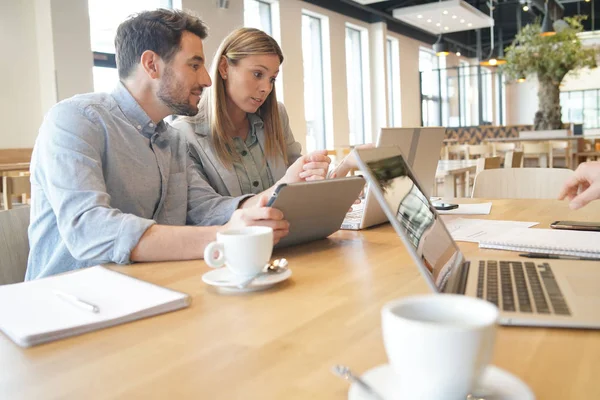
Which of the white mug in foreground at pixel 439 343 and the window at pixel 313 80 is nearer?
the white mug in foreground at pixel 439 343

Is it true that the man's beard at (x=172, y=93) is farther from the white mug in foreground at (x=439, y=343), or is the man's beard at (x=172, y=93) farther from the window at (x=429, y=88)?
the window at (x=429, y=88)

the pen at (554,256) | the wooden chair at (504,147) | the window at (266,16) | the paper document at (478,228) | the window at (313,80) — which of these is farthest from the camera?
the window at (313,80)

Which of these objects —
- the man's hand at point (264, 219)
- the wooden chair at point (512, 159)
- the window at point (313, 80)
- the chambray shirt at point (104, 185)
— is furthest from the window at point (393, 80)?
the man's hand at point (264, 219)

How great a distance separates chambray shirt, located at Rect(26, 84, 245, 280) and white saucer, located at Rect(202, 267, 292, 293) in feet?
0.93

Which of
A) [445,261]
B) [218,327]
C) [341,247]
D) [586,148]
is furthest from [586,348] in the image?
[586,148]

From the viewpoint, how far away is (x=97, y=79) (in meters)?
6.01

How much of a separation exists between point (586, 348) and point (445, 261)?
30cm

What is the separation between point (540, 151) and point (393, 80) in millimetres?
6013

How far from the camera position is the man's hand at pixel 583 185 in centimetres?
126

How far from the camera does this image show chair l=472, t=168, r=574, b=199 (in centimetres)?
243

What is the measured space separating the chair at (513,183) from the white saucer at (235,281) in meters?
1.67

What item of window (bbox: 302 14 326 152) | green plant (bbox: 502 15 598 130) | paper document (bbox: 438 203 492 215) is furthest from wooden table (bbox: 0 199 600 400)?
window (bbox: 302 14 326 152)

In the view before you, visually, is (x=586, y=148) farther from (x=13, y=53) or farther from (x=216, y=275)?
(x=216, y=275)

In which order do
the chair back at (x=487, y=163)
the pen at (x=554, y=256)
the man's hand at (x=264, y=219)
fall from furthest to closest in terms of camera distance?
the chair back at (x=487, y=163) → the man's hand at (x=264, y=219) → the pen at (x=554, y=256)
